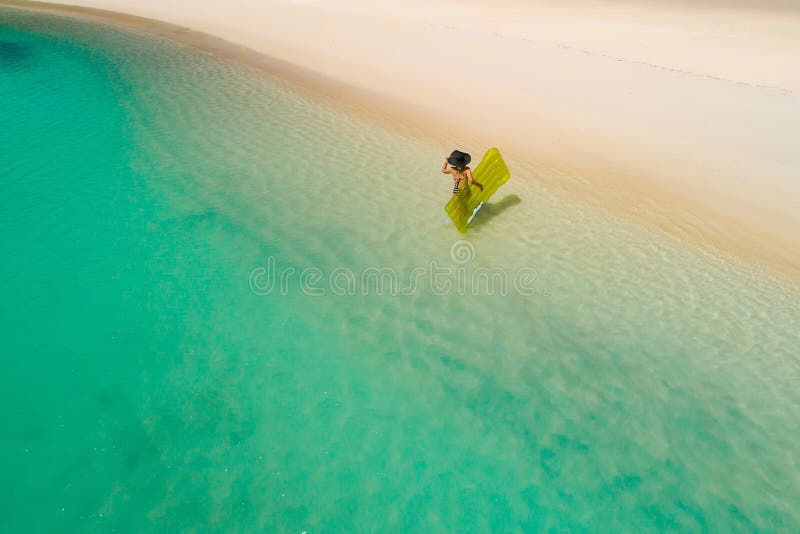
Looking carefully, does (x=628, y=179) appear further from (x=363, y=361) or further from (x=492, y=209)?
(x=363, y=361)

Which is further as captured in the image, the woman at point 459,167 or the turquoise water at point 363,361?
the woman at point 459,167

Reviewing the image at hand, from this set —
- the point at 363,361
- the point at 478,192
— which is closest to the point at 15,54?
the point at 478,192

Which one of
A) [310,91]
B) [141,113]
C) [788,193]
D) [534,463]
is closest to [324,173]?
[310,91]

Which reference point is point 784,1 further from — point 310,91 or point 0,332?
point 0,332

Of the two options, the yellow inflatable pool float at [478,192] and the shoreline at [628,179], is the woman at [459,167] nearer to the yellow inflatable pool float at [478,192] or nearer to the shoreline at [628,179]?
the yellow inflatable pool float at [478,192]

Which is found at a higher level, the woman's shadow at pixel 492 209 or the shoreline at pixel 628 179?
the shoreline at pixel 628 179

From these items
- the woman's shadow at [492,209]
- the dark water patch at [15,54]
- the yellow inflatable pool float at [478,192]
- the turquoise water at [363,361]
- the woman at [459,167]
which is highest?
the woman at [459,167]

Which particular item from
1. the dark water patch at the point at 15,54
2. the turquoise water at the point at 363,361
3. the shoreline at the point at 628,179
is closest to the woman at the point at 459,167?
the turquoise water at the point at 363,361

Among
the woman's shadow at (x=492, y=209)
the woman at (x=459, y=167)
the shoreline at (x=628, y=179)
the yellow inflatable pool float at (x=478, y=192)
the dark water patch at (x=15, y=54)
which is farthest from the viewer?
the dark water patch at (x=15, y=54)
